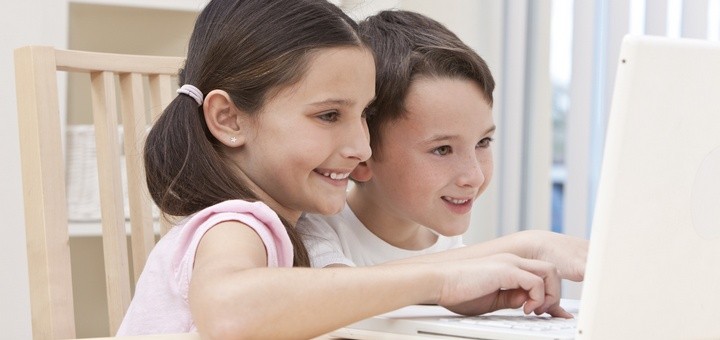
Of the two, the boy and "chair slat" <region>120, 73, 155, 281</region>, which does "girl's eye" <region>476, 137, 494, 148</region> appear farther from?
"chair slat" <region>120, 73, 155, 281</region>

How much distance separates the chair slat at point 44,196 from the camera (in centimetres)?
100

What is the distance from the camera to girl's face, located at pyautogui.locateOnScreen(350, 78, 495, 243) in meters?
1.16

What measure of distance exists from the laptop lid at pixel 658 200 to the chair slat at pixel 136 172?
0.72m

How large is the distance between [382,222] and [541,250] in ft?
1.02

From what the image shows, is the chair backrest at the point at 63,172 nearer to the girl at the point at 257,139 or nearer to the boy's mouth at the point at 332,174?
the girl at the point at 257,139

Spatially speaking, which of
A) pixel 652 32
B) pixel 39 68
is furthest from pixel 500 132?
pixel 39 68

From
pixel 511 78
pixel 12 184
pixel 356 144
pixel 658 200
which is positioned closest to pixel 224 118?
pixel 356 144

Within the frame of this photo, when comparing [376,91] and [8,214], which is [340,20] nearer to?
[376,91]

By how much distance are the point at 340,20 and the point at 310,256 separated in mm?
260

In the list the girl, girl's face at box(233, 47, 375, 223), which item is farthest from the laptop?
girl's face at box(233, 47, 375, 223)

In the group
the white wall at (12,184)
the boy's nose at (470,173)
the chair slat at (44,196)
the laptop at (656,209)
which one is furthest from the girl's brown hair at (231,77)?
the white wall at (12,184)

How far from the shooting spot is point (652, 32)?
1718 millimetres

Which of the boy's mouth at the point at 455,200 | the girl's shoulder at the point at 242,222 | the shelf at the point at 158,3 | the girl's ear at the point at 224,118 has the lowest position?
the boy's mouth at the point at 455,200

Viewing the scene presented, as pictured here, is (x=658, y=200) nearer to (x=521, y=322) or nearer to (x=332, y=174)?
(x=521, y=322)
